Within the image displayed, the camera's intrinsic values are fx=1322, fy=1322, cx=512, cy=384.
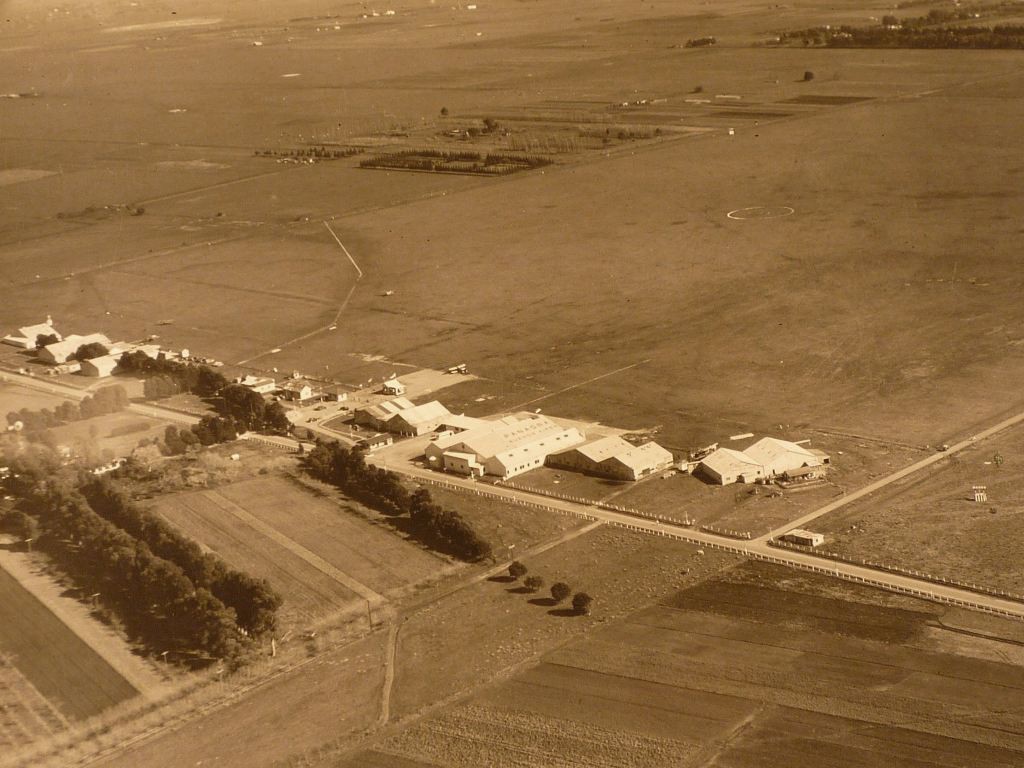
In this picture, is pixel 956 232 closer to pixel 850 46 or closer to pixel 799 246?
pixel 799 246

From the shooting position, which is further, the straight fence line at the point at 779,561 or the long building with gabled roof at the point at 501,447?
the long building with gabled roof at the point at 501,447

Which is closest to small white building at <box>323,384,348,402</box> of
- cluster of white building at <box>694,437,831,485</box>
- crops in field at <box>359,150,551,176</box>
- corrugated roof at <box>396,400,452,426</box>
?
corrugated roof at <box>396,400,452,426</box>

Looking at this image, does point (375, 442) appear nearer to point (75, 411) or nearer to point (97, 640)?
point (75, 411)

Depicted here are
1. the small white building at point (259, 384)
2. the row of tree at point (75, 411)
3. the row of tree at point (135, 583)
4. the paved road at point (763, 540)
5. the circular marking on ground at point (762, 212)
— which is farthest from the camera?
the circular marking on ground at point (762, 212)

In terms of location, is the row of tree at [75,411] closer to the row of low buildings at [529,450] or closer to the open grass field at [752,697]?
the row of low buildings at [529,450]

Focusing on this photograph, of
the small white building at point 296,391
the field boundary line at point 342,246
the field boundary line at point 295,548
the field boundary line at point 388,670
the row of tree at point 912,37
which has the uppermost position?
the row of tree at point 912,37

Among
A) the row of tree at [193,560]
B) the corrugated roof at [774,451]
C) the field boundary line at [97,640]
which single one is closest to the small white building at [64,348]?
the row of tree at [193,560]

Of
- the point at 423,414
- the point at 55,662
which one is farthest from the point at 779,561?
the point at 55,662

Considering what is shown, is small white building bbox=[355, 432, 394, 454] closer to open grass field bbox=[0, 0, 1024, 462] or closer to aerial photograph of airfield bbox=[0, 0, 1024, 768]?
aerial photograph of airfield bbox=[0, 0, 1024, 768]

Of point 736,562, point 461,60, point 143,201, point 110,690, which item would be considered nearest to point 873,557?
point 736,562
